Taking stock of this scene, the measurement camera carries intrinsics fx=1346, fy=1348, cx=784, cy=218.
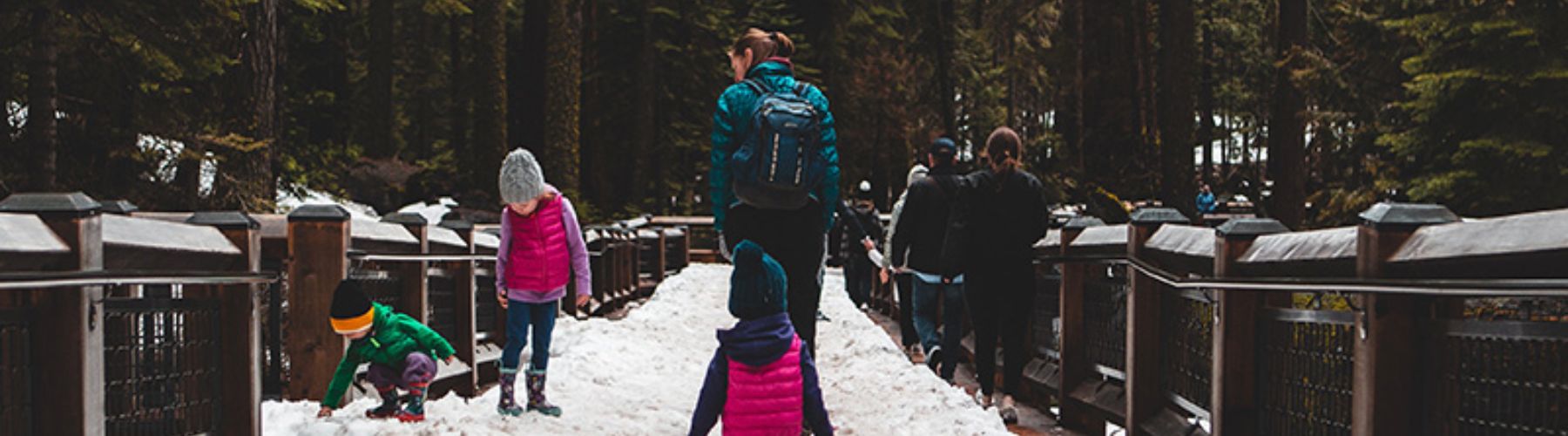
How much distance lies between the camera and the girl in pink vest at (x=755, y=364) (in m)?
5.09


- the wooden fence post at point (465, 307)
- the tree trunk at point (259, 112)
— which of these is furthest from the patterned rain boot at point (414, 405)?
the tree trunk at point (259, 112)

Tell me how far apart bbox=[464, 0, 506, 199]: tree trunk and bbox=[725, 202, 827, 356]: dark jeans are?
60.6 ft

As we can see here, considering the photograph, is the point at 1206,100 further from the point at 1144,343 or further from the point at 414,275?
the point at 1144,343

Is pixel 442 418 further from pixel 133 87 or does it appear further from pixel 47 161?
pixel 133 87

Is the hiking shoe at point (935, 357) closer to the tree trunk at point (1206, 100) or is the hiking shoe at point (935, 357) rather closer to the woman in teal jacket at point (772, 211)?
the woman in teal jacket at point (772, 211)

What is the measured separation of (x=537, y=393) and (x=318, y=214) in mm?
1474

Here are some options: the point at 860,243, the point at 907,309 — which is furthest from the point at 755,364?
the point at 860,243

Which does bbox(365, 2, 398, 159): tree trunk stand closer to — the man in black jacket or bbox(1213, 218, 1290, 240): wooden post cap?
the man in black jacket

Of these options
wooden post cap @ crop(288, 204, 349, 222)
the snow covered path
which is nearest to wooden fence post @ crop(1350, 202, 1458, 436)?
the snow covered path

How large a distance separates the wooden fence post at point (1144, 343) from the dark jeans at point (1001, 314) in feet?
3.77

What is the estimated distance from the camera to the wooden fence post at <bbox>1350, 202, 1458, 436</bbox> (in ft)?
12.8

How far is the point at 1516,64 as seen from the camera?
44.9ft

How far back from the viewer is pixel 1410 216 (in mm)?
3947

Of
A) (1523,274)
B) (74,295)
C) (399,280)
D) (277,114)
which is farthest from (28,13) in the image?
(1523,274)
